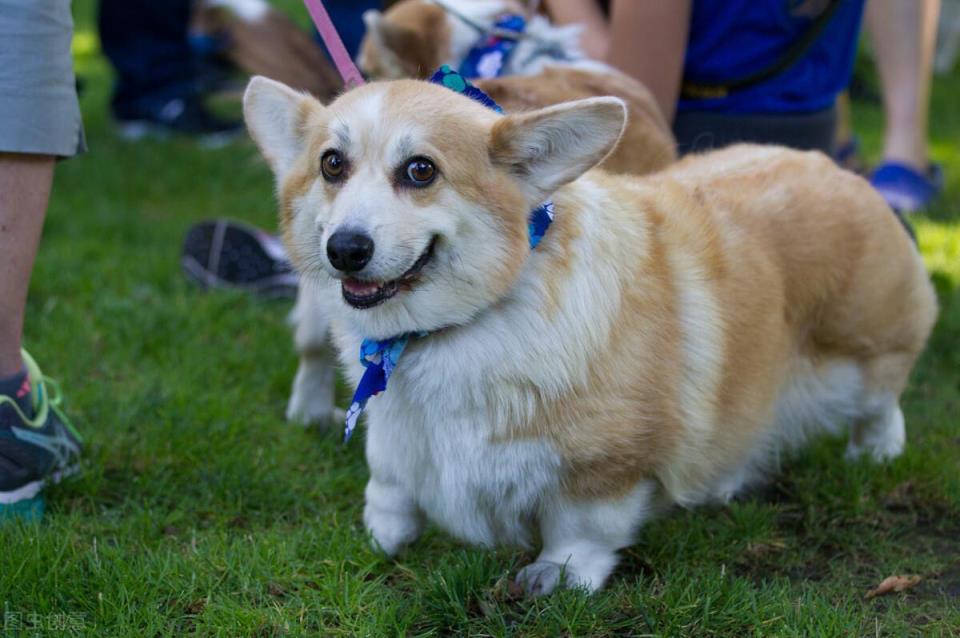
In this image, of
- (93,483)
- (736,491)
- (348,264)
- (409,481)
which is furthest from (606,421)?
(93,483)

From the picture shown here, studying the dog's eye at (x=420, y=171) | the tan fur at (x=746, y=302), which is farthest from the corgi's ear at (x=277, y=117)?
the tan fur at (x=746, y=302)

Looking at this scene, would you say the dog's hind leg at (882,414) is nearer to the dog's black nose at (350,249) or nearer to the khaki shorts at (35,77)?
the dog's black nose at (350,249)

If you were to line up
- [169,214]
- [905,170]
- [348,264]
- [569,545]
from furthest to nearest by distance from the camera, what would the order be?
[169,214], [905,170], [569,545], [348,264]

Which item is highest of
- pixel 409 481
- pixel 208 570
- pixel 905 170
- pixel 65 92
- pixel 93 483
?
pixel 65 92

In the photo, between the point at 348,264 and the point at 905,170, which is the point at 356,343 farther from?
the point at 905,170

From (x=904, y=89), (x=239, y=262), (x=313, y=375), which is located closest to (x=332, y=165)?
(x=313, y=375)

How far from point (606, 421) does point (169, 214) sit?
4199 millimetres

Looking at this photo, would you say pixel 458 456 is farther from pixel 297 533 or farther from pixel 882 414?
pixel 882 414

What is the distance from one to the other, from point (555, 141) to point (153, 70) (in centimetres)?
613

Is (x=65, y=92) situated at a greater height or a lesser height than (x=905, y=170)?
greater

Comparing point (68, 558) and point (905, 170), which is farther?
point (905, 170)

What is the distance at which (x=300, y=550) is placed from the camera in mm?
2604

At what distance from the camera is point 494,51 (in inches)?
152

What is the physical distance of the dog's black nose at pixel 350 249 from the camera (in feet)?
7.01
